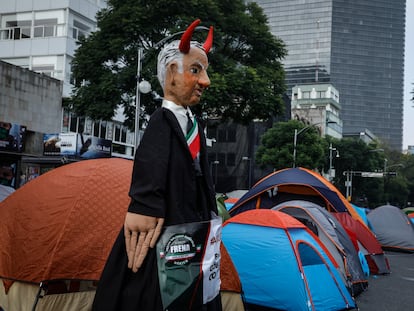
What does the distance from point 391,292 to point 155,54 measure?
11.6 metres

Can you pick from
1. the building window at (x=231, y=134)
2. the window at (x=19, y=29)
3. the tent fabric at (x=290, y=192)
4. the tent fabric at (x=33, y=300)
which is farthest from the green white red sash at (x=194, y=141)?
the building window at (x=231, y=134)

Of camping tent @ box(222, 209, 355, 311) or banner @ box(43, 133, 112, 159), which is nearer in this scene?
camping tent @ box(222, 209, 355, 311)

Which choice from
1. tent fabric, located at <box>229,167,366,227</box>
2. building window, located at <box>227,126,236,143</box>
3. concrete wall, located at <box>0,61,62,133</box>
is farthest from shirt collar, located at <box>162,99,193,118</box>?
building window, located at <box>227,126,236,143</box>

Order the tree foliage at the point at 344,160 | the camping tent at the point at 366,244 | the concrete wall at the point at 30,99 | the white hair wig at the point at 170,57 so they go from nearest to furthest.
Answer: the white hair wig at the point at 170,57, the camping tent at the point at 366,244, the concrete wall at the point at 30,99, the tree foliage at the point at 344,160

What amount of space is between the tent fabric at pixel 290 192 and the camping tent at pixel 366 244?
0.35m

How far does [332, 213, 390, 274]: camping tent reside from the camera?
9.75m

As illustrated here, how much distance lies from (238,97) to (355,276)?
33.2 ft

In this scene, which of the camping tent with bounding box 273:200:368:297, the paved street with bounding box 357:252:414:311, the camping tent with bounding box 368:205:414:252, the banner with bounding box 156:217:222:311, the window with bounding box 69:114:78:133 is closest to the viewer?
the banner with bounding box 156:217:222:311

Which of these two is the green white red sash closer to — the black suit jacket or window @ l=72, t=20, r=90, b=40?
the black suit jacket

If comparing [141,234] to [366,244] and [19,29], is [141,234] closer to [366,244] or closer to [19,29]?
[366,244]

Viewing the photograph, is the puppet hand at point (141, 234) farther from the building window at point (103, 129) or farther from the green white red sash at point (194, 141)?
the building window at point (103, 129)

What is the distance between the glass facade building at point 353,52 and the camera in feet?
473

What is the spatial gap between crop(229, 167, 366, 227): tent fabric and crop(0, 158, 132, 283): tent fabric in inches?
243

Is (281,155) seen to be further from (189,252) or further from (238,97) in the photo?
(189,252)
